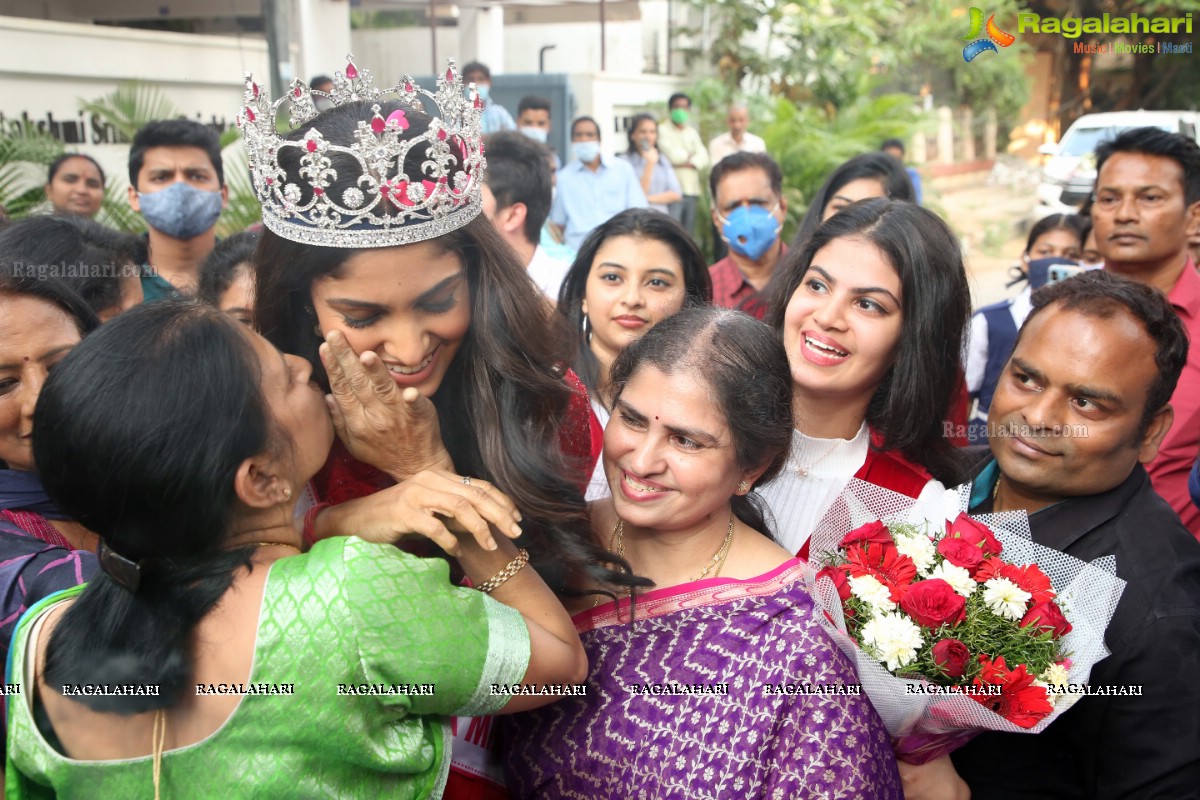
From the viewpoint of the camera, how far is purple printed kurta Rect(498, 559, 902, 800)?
1.83 m

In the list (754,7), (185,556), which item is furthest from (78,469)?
(754,7)

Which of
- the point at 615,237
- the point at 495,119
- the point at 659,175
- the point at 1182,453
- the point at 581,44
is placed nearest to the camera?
the point at 1182,453

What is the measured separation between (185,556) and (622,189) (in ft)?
25.5

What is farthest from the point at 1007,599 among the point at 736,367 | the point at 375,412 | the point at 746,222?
the point at 746,222

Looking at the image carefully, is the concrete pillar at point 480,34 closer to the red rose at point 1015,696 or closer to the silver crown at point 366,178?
the silver crown at point 366,178

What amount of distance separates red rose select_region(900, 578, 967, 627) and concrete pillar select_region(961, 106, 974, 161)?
21.2 meters

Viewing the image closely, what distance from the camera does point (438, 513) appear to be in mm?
1713

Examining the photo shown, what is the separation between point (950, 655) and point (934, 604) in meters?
0.10

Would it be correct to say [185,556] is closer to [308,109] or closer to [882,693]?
[308,109]

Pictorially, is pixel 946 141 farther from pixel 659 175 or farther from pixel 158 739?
pixel 158 739

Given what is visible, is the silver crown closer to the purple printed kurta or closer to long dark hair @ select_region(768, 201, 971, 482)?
the purple printed kurta

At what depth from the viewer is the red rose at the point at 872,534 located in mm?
2070

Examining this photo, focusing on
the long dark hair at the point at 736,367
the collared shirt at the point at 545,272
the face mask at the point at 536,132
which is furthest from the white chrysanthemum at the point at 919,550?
the face mask at the point at 536,132

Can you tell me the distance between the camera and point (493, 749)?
2.19 m
